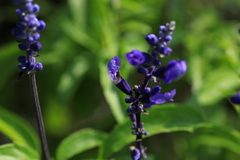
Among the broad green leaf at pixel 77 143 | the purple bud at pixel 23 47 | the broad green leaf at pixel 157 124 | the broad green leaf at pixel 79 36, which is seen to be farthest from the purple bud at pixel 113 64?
the broad green leaf at pixel 79 36

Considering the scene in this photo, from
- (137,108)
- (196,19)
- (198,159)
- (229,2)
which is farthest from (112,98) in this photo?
(229,2)

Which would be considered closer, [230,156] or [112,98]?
[112,98]

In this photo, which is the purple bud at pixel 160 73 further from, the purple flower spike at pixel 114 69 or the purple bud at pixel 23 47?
the purple bud at pixel 23 47

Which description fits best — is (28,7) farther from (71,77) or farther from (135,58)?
(71,77)

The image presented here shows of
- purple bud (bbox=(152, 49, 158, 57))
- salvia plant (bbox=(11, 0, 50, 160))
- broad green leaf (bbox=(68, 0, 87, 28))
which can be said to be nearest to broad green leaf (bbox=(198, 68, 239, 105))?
broad green leaf (bbox=(68, 0, 87, 28))

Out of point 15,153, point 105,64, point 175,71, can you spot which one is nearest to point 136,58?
point 175,71

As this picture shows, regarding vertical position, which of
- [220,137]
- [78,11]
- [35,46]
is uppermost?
[78,11]

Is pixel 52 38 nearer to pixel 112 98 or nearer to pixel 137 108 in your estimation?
pixel 112 98
